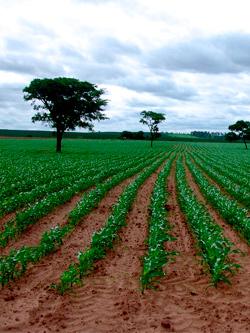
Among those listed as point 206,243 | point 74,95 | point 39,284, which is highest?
point 74,95

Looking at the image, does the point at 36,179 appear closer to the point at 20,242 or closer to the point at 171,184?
the point at 171,184

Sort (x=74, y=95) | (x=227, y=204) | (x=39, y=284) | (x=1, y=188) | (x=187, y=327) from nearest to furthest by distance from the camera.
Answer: (x=187, y=327) < (x=39, y=284) < (x=227, y=204) < (x=1, y=188) < (x=74, y=95)

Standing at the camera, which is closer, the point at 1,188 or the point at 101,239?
the point at 101,239

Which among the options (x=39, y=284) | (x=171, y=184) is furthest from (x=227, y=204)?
(x=39, y=284)

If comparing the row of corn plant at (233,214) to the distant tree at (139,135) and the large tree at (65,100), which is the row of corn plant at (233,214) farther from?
the distant tree at (139,135)

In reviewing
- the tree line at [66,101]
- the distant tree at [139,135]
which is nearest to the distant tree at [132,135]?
the distant tree at [139,135]

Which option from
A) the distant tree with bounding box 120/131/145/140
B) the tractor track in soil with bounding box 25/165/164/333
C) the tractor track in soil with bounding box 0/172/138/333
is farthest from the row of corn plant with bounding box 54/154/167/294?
the distant tree with bounding box 120/131/145/140

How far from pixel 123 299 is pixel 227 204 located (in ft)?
29.9

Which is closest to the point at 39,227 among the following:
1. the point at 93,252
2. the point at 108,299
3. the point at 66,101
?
the point at 93,252

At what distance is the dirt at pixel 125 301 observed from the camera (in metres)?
6.31

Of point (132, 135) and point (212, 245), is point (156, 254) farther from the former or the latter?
point (132, 135)

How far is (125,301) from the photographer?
7102mm

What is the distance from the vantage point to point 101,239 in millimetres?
9898

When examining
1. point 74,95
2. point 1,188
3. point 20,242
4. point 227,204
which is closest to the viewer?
point 20,242
